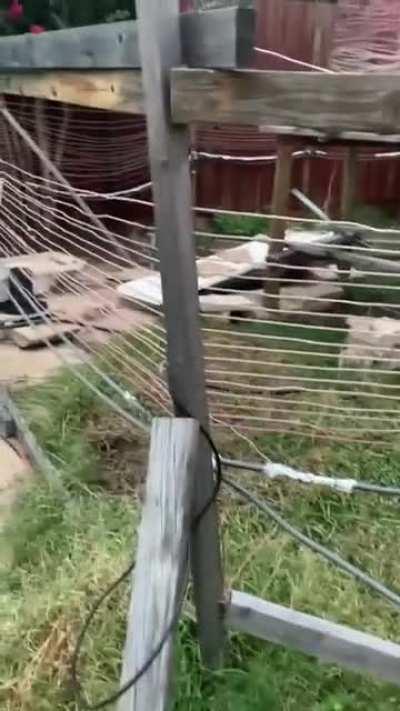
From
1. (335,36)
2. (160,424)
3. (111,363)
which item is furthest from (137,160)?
(160,424)

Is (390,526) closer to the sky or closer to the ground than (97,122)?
closer to the ground

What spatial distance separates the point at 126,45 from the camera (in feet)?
5.62

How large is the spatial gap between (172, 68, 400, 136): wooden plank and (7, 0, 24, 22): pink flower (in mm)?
6024

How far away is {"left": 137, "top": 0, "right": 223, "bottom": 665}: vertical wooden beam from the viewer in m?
1.47

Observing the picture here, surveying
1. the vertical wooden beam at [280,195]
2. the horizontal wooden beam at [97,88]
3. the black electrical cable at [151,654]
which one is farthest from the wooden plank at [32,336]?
the black electrical cable at [151,654]

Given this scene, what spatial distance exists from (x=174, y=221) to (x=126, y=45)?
1.27 feet

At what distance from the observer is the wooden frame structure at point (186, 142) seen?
55.0 inches

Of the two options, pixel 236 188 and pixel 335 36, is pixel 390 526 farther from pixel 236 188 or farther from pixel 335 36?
pixel 236 188

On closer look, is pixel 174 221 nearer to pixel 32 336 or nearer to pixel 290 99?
pixel 290 99

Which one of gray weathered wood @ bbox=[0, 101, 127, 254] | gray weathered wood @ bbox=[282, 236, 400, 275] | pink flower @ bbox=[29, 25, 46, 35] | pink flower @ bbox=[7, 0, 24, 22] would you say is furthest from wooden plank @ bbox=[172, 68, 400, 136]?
pink flower @ bbox=[7, 0, 24, 22]

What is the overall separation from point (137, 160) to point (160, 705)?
5.66 meters

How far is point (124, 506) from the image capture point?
303 centimetres

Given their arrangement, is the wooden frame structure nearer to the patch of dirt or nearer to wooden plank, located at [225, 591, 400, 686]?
wooden plank, located at [225, 591, 400, 686]

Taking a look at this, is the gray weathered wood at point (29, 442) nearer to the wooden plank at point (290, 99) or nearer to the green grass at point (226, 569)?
the green grass at point (226, 569)
